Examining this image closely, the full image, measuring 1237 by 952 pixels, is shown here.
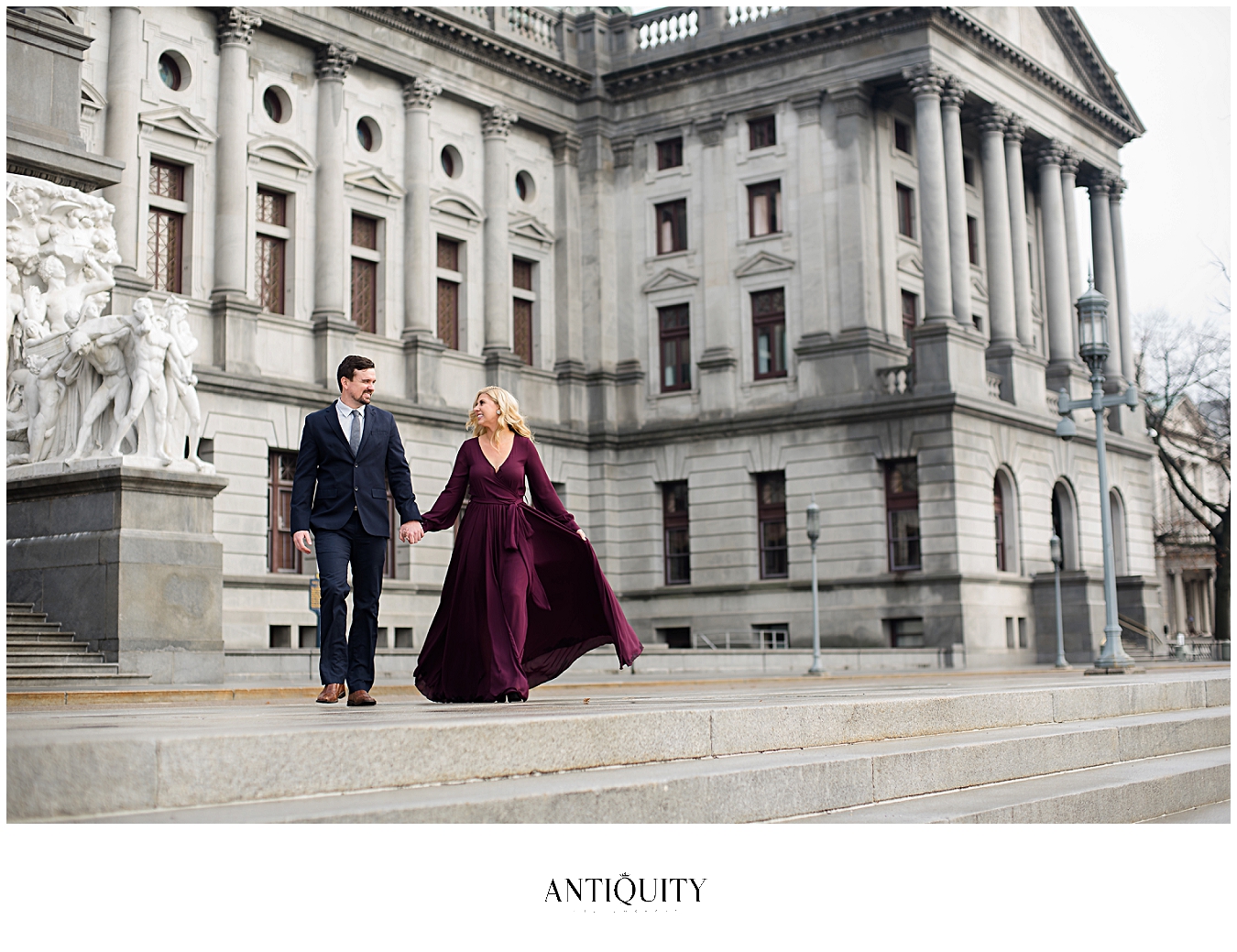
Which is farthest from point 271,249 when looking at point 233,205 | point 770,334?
point 770,334

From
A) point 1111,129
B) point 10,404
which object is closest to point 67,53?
point 10,404

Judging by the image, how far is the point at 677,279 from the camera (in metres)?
41.3

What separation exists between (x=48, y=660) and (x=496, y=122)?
2747 cm

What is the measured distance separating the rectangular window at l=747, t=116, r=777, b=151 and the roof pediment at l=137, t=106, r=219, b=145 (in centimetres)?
1469

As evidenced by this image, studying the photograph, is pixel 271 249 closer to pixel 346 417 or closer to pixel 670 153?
pixel 670 153

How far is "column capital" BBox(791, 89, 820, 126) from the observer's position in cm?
3931

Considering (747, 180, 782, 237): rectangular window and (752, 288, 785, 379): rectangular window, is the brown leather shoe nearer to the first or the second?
(752, 288, 785, 379): rectangular window

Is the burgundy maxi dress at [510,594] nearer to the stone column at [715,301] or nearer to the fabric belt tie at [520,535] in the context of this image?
the fabric belt tie at [520,535]

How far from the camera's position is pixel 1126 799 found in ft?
26.3

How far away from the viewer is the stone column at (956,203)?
128 feet

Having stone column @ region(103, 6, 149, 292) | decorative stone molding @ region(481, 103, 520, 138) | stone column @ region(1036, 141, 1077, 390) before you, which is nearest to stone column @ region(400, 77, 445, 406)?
→ decorative stone molding @ region(481, 103, 520, 138)

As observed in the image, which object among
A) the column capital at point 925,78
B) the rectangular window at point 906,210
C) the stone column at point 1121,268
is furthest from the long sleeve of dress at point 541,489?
the stone column at point 1121,268

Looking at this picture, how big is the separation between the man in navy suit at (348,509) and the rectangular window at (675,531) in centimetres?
3207
